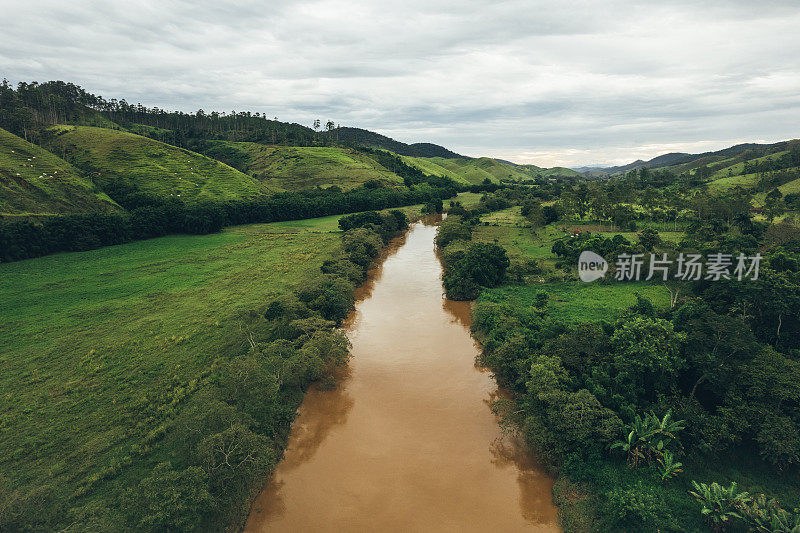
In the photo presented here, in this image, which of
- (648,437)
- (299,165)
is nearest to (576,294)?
(648,437)

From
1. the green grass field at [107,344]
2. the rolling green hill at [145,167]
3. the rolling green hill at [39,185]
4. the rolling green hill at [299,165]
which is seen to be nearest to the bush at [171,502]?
the green grass field at [107,344]

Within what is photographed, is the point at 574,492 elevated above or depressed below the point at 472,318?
below

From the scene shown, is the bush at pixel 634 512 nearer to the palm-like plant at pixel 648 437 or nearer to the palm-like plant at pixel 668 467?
the palm-like plant at pixel 668 467

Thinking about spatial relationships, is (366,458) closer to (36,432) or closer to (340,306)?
(340,306)

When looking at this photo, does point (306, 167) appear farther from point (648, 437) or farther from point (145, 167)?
point (648, 437)

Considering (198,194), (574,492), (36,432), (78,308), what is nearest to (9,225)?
(78,308)

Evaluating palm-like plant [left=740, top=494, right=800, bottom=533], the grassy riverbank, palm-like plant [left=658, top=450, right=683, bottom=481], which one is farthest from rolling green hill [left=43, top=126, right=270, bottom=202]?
palm-like plant [left=740, top=494, right=800, bottom=533]
